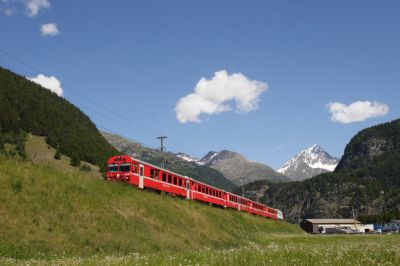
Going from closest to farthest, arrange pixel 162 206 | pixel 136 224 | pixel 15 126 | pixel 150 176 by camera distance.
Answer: pixel 136 224
pixel 162 206
pixel 150 176
pixel 15 126

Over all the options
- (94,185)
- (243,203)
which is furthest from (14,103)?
(94,185)

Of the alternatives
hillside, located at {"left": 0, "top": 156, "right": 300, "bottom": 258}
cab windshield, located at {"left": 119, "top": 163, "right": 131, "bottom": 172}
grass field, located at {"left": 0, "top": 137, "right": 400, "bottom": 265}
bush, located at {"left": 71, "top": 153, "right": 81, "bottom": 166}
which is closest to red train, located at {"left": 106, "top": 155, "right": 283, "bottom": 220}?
cab windshield, located at {"left": 119, "top": 163, "right": 131, "bottom": 172}

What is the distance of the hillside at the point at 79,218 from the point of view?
21750 millimetres

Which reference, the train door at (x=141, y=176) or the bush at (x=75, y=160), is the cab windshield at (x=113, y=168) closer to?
the train door at (x=141, y=176)

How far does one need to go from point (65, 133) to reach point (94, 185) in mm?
143322

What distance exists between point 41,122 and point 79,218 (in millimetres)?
151413

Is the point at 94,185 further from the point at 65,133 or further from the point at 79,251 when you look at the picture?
the point at 65,133

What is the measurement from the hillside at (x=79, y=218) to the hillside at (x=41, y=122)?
117m

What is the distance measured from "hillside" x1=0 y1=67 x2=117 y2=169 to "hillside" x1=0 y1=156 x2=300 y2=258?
382 ft

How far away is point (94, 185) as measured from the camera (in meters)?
32.0

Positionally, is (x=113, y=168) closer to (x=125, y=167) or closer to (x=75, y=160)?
(x=125, y=167)

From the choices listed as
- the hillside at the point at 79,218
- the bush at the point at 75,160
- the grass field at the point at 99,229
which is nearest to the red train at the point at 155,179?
the grass field at the point at 99,229

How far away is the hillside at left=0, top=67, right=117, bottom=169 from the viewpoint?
15388 centimetres

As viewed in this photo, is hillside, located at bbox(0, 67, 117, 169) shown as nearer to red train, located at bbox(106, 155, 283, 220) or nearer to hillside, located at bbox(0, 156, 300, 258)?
red train, located at bbox(106, 155, 283, 220)
